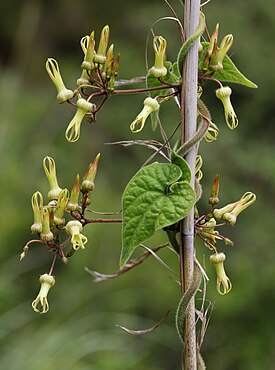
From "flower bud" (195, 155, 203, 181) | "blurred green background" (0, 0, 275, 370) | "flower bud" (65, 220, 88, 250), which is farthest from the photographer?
"blurred green background" (0, 0, 275, 370)

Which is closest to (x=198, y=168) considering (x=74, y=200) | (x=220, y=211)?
(x=220, y=211)

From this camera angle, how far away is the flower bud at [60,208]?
2.97 feet

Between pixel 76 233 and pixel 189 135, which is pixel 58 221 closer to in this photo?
pixel 76 233

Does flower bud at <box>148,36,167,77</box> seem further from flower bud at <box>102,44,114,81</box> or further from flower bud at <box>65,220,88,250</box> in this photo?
flower bud at <box>65,220,88,250</box>

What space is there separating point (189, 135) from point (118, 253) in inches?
122

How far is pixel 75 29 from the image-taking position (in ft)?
31.1

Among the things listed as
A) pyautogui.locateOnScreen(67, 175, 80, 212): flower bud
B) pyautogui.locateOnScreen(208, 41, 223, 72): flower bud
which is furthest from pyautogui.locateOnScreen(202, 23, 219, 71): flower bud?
pyautogui.locateOnScreen(67, 175, 80, 212): flower bud

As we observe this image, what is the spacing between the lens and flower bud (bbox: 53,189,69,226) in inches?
35.6

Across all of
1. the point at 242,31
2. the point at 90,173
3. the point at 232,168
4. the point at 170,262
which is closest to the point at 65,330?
the point at 170,262

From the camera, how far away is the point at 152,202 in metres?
0.90

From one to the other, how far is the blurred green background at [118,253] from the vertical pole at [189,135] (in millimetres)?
1732

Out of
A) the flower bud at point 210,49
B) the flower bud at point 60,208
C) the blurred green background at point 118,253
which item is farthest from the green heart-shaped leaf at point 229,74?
the blurred green background at point 118,253

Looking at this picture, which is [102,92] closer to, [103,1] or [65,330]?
[65,330]

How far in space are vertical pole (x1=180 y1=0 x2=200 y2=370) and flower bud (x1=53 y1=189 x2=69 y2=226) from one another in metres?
0.16
